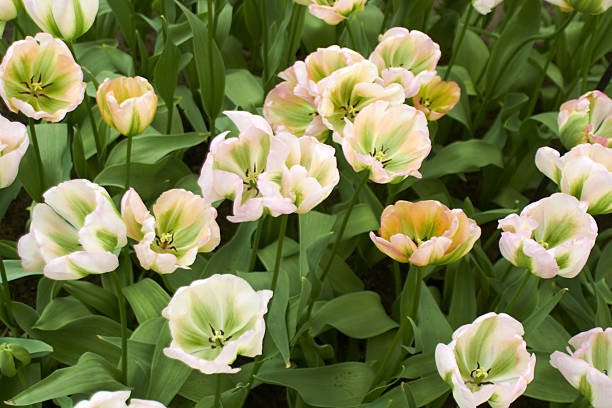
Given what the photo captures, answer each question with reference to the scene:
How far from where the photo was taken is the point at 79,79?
96 centimetres

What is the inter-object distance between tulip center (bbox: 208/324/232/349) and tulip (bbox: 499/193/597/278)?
370mm

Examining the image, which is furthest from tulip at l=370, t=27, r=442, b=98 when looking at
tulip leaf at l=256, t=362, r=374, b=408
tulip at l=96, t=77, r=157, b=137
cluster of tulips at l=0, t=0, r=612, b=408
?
tulip leaf at l=256, t=362, r=374, b=408

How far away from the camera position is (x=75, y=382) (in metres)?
0.88

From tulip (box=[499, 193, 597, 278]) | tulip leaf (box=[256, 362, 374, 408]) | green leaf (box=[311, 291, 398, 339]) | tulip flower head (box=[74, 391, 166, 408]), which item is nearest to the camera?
tulip flower head (box=[74, 391, 166, 408])

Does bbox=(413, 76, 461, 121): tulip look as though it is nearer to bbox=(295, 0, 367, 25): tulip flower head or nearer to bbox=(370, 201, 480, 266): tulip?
Answer: bbox=(295, 0, 367, 25): tulip flower head

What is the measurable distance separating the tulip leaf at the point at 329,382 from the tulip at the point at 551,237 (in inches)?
12.3

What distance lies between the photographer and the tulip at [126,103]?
3.01 feet

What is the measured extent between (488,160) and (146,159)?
739 millimetres

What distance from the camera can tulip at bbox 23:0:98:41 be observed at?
3.28 feet

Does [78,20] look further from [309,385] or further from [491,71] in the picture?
[491,71]

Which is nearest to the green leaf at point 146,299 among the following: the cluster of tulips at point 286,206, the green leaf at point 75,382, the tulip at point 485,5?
the green leaf at point 75,382

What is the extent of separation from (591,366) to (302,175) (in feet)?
1.38

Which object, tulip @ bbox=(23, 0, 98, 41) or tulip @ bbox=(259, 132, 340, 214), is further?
tulip @ bbox=(23, 0, 98, 41)

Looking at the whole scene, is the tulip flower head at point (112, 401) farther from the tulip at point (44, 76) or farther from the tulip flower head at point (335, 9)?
the tulip flower head at point (335, 9)
